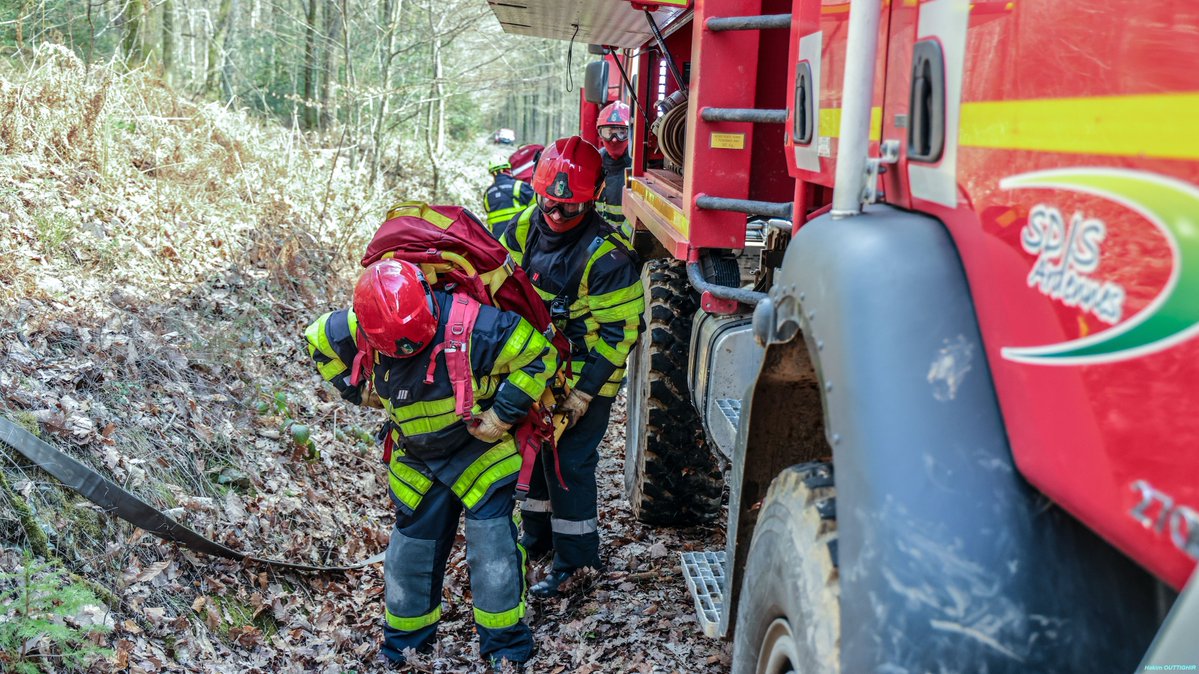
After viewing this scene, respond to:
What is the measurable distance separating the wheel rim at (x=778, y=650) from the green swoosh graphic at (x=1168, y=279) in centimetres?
84

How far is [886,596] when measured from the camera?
142 centimetres

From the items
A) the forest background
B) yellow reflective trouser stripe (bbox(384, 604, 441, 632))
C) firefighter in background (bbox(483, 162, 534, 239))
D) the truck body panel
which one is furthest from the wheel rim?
the forest background

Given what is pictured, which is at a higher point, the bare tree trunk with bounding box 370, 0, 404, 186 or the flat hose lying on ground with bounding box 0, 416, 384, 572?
the bare tree trunk with bounding box 370, 0, 404, 186

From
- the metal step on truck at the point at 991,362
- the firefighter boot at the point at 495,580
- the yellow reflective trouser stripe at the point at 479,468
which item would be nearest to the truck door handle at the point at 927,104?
the metal step on truck at the point at 991,362

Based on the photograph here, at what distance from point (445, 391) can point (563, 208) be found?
1.45m

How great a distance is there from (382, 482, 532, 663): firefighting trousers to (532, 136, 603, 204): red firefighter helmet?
159cm

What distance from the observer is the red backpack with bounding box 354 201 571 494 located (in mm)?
4062

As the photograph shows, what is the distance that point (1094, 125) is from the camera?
124cm

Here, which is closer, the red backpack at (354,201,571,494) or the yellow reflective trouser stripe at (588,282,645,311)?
the red backpack at (354,201,571,494)

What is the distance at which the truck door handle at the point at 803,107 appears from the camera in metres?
2.64

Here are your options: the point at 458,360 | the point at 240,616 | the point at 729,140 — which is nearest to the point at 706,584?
the point at 458,360

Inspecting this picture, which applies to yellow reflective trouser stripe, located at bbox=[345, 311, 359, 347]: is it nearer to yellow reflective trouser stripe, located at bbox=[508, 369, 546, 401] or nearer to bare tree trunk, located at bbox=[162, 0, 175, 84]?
yellow reflective trouser stripe, located at bbox=[508, 369, 546, 401]

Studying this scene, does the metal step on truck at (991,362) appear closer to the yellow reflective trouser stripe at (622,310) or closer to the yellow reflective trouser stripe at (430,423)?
the yellow reflective trouser stripe at (430,423)

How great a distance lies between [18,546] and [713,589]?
9.40 ft
